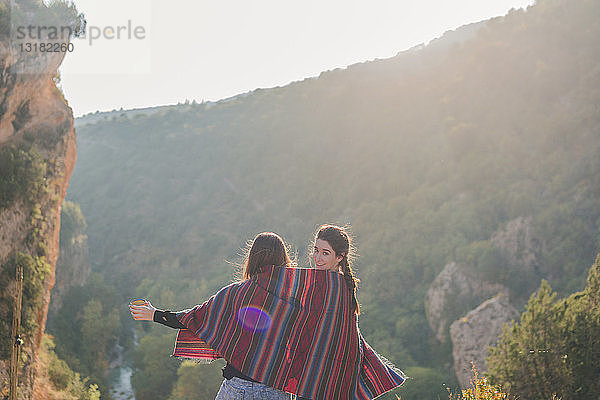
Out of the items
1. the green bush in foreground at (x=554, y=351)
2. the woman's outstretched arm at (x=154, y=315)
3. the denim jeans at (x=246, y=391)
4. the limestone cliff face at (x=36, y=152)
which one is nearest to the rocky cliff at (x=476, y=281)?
the green bush in foreground at (x=554, y=351)

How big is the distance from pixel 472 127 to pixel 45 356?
95.5 ft

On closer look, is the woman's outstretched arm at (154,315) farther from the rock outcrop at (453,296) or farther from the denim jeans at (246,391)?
the rock outcrop at (453,296)

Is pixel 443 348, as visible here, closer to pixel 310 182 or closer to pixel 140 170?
pixel 310 182

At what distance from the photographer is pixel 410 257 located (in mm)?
29969

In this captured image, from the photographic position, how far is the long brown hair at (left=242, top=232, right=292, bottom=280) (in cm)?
266

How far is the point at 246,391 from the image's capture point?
104 inches

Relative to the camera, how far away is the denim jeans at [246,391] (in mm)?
2604

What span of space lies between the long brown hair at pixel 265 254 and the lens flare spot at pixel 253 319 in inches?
7.4

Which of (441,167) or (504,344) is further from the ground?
(441,167)

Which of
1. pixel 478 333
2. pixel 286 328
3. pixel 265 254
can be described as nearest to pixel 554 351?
pixel 478 333

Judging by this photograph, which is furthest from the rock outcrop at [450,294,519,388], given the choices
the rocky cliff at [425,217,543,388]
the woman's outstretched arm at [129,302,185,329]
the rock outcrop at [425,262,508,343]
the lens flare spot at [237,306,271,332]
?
the woman's outstretched arm at [129,302,185,329]

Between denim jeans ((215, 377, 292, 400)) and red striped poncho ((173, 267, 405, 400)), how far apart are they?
4 cm

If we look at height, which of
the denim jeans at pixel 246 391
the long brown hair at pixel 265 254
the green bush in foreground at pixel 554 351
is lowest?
the green bush in foreground at pixel 554 351

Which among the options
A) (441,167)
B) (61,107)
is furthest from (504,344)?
(441,167)
